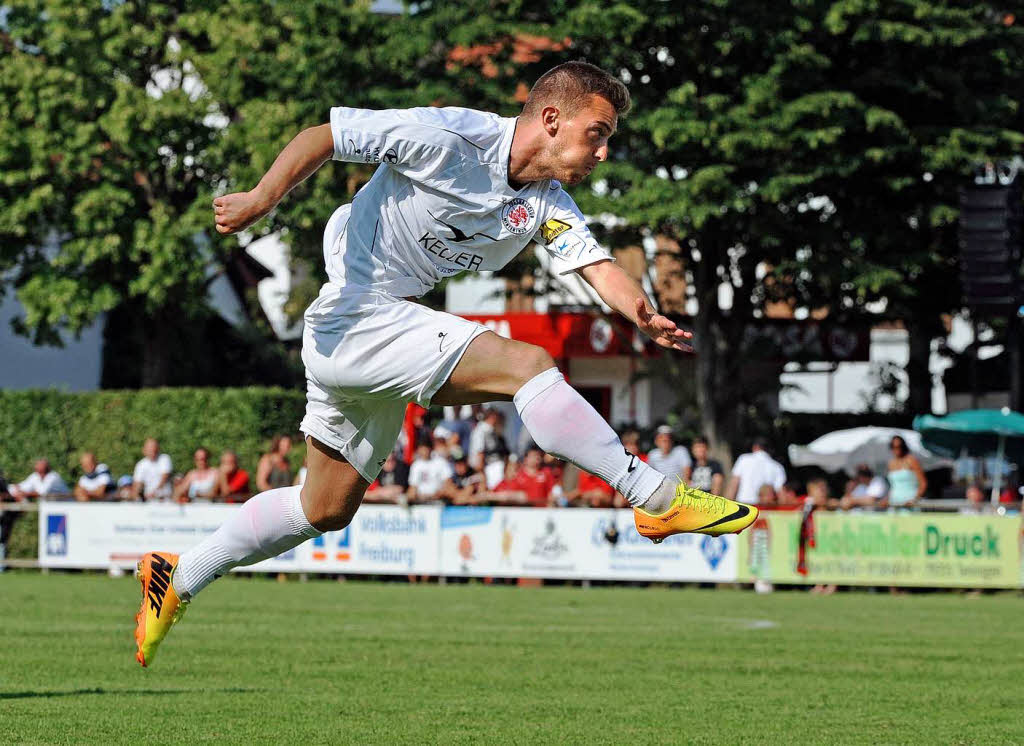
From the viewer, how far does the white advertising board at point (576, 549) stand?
21.8m

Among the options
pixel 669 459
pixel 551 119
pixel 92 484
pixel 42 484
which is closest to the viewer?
pixel 551 119

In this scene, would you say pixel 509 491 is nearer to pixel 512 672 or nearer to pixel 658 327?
pixel 512 672

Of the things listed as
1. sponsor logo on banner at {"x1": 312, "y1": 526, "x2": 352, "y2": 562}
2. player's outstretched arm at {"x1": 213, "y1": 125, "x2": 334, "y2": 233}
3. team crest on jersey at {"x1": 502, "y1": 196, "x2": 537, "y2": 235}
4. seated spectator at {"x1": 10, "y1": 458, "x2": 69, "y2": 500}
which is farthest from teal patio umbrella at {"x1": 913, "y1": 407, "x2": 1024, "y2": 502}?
player's outstretched arm at {"x1": 213, "y1": 125, "x2": 334, "y2": 233}

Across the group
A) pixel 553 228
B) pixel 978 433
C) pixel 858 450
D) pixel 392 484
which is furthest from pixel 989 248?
pixel 553 228

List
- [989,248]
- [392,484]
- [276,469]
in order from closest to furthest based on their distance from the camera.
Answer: [989,248], [392,484], [276,469]

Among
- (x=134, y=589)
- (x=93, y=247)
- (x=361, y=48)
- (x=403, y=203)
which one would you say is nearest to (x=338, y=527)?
(x=403, y=203)

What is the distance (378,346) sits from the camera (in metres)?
6.52

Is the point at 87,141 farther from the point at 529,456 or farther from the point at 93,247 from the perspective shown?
the point at 529,456

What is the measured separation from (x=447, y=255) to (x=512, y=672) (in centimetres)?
464

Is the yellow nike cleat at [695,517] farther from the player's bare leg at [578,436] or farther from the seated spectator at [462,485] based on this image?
the seated spectator at [462,485]

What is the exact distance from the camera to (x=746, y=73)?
28484mm

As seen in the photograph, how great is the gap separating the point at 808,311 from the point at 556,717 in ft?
81.0

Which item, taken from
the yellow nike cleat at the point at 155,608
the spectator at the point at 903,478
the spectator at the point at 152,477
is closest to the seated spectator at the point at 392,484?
the spectator at the point at 152,477

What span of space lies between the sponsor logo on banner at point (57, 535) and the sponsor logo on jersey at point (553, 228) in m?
18.8
